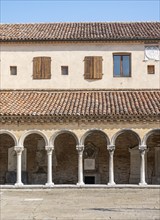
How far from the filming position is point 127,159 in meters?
32.7

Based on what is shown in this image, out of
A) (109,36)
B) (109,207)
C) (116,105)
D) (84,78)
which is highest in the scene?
(109,36)

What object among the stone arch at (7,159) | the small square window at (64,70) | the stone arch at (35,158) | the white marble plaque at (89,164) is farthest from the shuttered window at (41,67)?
the white marble plaque at (89,164)

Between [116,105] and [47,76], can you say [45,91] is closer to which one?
[47,76]

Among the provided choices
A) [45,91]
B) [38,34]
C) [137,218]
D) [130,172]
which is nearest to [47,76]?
[45,91]

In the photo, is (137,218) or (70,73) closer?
(137,218)

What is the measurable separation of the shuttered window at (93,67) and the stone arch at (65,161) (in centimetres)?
478

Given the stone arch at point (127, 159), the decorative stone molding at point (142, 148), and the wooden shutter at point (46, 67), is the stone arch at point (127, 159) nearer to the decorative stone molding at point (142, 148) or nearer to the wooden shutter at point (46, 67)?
the decorative stone molding at point (142, 148)

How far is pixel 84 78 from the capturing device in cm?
3431

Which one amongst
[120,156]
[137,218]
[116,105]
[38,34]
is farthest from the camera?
[38,34]

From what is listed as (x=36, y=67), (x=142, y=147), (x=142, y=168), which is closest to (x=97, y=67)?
(x=36, y=67)

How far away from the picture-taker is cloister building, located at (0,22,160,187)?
29453 mm

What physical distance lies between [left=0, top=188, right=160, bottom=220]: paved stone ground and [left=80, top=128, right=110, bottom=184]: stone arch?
421 centimetres

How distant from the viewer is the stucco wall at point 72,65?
112ft

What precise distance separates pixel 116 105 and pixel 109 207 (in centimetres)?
1010
